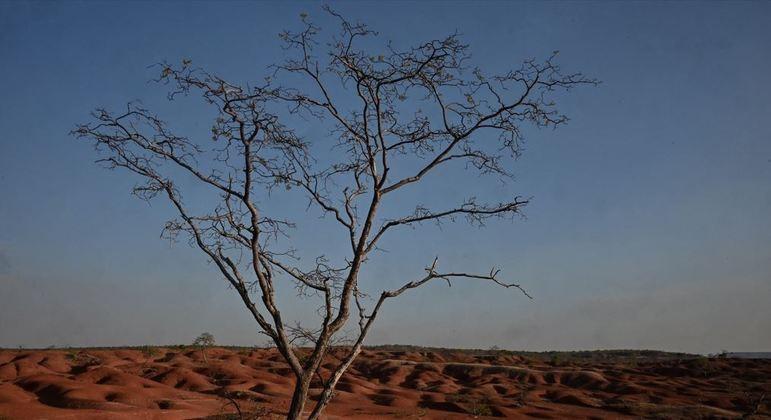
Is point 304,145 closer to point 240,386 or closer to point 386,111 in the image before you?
point 386,111

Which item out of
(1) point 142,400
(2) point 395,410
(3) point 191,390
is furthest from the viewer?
(3) point 191,390

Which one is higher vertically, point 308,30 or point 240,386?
point 308,30

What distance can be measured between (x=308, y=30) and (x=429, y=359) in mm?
43746

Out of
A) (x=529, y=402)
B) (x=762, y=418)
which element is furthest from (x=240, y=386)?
(x=762, y=418)

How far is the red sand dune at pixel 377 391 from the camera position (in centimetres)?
1778

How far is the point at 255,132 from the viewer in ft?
22.0

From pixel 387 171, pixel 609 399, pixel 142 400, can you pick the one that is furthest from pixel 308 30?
pixel 609 399

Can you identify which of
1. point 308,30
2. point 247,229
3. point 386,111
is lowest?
point 247,229

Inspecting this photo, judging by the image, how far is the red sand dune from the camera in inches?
700

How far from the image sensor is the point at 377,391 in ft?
90.6

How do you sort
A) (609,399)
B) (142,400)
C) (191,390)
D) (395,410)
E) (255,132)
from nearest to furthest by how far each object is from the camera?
(255,132)
(142,400)
(395,410)
(191,390)
(609,399)

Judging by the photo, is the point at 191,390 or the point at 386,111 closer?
the point at 386,111

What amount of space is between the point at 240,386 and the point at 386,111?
70.2 ft

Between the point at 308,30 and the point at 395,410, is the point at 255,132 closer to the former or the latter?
the point at 308,30
